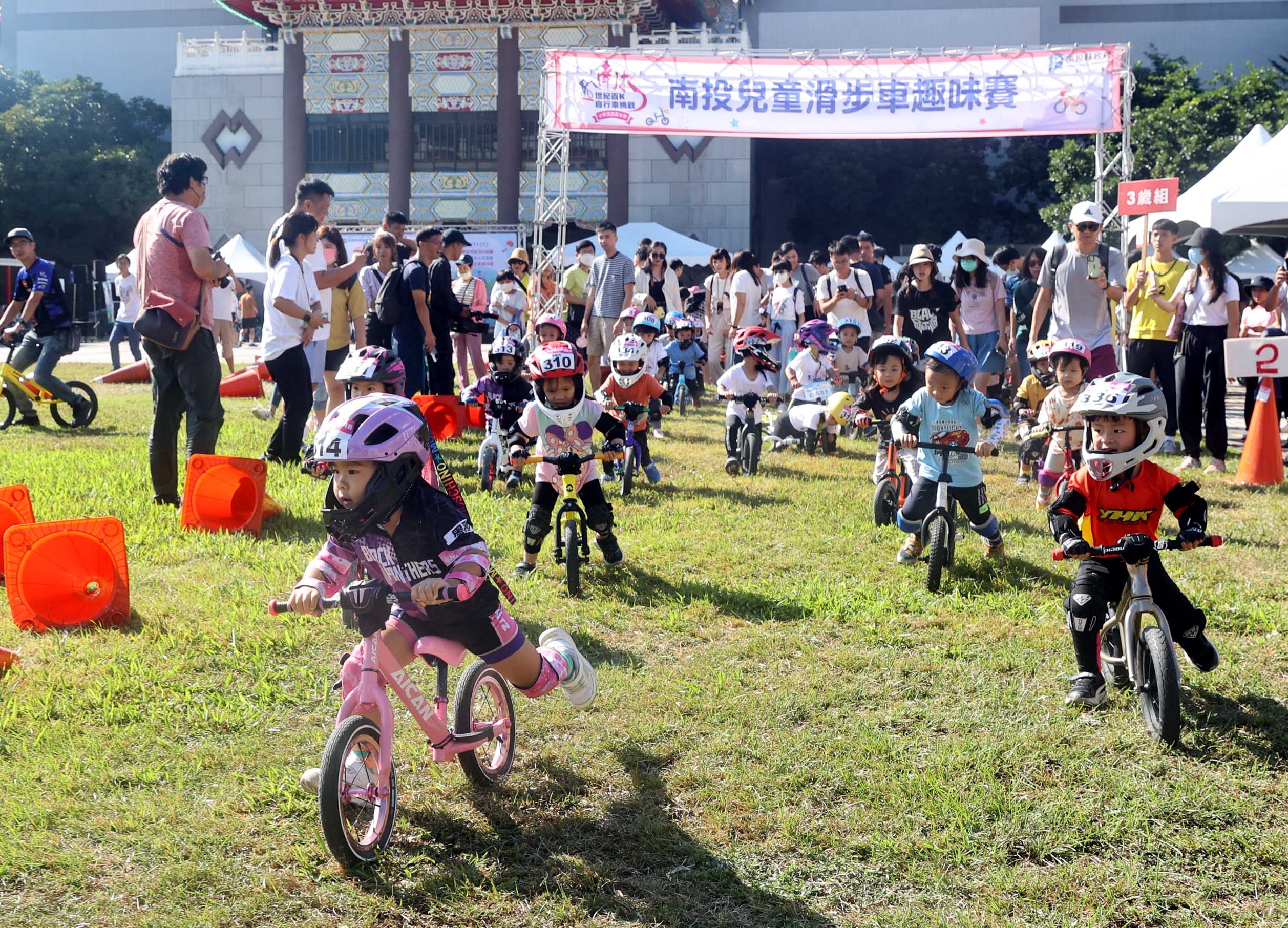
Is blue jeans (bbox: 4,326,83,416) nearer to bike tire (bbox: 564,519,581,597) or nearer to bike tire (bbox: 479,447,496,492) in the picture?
bike tire (bbox: 479,447,496,492)

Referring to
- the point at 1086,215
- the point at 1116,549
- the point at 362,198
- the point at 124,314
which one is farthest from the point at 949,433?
the point at 362,198

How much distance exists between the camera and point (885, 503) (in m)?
8.70

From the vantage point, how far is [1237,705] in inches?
200

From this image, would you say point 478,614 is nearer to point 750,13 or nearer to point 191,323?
point 191,323

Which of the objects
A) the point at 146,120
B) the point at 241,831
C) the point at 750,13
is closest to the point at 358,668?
the point at 241,831

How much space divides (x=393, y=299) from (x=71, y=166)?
3964cm

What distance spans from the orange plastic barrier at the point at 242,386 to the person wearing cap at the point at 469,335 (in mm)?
3982

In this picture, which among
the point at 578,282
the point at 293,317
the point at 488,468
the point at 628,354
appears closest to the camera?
the point at 293,317

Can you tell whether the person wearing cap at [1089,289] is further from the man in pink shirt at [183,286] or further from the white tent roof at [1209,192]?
the man in pink shirt at [183,286]

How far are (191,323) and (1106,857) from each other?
6388 millimetres

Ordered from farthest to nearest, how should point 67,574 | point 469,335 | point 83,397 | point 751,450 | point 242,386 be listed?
point 242,386 < point 469,335 < point 83,397 < point 751,450 < point 67,574

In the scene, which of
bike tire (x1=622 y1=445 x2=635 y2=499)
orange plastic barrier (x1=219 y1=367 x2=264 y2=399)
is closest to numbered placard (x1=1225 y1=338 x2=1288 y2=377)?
bike tire (x1=622 y1=445 x2=635 y2=499)

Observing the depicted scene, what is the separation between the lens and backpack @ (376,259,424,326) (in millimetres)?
11172

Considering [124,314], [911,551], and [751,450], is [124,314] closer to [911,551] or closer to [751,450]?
[751,450]
